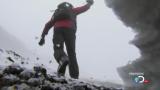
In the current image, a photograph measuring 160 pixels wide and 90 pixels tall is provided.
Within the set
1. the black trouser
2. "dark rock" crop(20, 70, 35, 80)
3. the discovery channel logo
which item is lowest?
the discovery channel logo

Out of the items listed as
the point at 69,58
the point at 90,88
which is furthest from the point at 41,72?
the point at 69,58

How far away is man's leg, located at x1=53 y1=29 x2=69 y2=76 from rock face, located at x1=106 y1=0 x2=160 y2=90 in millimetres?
4162

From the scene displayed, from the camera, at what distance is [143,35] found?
16.2ft

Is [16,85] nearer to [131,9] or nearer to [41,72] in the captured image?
[41,72]

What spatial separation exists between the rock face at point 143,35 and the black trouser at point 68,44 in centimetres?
456

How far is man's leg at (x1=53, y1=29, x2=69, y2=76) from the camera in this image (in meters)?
9.22

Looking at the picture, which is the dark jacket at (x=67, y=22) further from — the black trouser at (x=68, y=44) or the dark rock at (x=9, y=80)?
the dark rock at (x=9, y=80)

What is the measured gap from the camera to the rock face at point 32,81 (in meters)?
6.52

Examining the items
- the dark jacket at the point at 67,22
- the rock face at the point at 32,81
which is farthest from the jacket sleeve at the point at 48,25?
the rock face at the point at 32,81

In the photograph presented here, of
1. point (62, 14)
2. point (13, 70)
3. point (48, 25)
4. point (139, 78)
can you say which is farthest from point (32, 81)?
point (48, 25)

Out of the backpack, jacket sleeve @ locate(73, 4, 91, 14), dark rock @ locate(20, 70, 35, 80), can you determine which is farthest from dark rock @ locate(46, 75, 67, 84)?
jacket sleeve @ locate(73, 4, 91, 14)

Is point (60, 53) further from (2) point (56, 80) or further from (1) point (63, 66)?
(2) point (56, 80)

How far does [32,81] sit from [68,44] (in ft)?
11.2

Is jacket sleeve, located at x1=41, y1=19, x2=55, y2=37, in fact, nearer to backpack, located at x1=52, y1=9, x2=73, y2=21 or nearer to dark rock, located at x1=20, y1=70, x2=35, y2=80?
backpack, located at x1=52, y1=9, x2=73, y2=21
